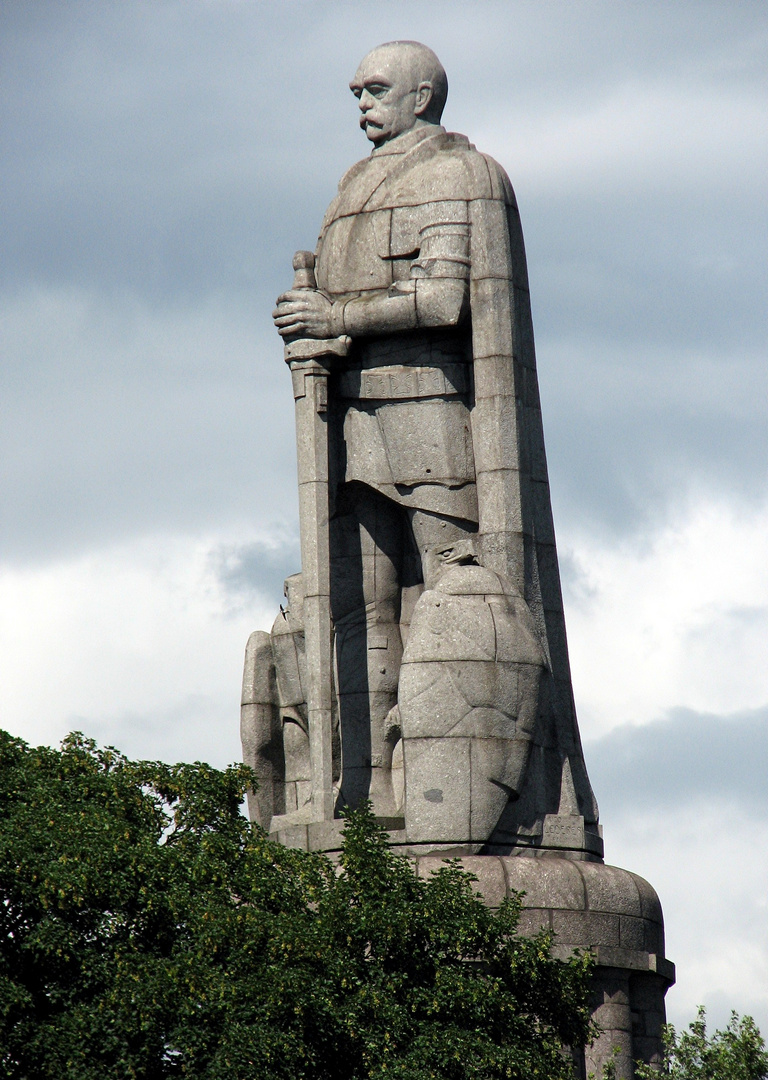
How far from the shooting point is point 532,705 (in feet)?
86.7

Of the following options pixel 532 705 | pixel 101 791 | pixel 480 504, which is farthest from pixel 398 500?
pixel 101 791

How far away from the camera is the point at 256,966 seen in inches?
907

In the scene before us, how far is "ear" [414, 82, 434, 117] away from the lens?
28.5 m

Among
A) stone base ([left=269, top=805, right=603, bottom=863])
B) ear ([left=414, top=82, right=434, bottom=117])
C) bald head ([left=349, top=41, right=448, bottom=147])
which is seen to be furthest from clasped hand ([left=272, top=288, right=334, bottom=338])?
stone base ([left=269, top=805, right=603, bottom=863])

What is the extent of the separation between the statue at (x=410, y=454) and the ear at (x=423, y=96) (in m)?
0.04

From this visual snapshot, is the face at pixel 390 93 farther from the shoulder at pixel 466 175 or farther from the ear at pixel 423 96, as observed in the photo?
the shoulder at pixel 466 175

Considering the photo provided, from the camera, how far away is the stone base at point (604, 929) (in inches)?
1003

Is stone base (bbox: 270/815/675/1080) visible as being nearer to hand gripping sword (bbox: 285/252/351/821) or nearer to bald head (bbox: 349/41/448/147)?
hand gripping sword (bbox: 285/252/351/821)

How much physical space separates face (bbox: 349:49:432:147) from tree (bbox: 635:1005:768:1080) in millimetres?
9820

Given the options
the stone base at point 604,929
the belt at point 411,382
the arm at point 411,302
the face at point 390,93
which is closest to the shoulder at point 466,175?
the arm at point 411,302

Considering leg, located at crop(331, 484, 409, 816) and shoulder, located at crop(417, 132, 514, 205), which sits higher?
shoulder, located at crop(417, 132, 514, 205)

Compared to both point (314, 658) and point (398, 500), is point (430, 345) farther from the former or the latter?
point (314, 658)

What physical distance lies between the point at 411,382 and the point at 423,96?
10.4 feet

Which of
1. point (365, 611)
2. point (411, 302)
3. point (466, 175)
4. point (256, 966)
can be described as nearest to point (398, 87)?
point (466, 175)
